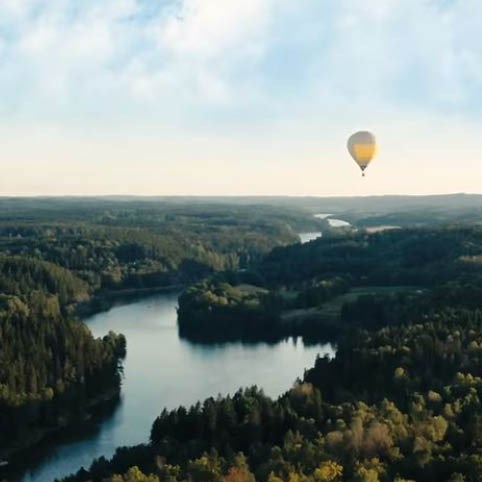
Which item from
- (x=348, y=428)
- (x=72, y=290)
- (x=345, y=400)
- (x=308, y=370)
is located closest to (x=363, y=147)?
(x=308, y=370)

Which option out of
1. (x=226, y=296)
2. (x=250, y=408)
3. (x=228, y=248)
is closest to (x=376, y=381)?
(x=250, y=408)

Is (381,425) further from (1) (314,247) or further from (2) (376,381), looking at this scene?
(1) (314,247)

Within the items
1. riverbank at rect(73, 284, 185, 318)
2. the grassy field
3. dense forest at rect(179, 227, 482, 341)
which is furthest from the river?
the grassy field

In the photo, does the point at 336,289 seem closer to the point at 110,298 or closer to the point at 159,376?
the point at 110,298

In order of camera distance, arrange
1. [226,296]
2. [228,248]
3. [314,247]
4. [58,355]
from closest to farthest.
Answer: [58,355] → [226,296] → [314,247] → [228,248]

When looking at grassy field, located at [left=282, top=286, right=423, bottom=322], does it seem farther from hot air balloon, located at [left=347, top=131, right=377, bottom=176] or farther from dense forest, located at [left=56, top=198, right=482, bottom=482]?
hot air balloon, located at [left=347, top=131, right=377, bottom=176]
